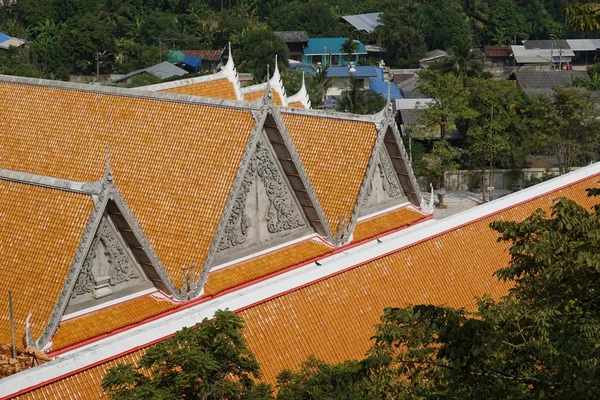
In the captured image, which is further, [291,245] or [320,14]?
[320,14]

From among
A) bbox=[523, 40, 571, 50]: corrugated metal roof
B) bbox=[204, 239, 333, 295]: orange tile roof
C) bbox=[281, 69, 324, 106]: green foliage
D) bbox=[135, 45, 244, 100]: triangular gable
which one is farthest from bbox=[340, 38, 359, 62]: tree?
bbox=[204, 239, 333, 295]: orange tile roof

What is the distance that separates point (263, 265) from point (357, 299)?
2280 mm

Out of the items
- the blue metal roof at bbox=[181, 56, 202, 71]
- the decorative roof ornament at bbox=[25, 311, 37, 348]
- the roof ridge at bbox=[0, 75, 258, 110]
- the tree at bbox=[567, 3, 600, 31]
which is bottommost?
the blue metal roof at bbox=[181, 56, 202, 71]

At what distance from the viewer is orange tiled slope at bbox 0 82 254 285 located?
692 inches

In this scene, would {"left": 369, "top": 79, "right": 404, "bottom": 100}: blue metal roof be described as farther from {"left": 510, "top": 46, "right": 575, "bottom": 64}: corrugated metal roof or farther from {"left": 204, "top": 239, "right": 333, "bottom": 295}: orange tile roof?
{"left": 204, "top": 239, "right": 333, "bottom": 295}: orange tile roof

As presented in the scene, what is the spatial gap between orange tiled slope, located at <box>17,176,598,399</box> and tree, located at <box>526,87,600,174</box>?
23.4m

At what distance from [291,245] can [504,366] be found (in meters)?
9.17

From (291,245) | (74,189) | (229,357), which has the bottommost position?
(291,245)

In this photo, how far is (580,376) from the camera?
9484 mm

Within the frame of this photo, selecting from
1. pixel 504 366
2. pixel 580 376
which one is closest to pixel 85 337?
pixel 504 366

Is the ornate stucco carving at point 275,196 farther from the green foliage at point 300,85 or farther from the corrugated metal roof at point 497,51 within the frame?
the corrugated metal roof at point 497,51

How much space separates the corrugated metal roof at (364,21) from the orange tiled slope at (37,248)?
263 feet

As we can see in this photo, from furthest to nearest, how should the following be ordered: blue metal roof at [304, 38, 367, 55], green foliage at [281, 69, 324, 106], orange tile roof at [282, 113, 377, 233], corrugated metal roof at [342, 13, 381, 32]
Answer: corrugated metal roof at [342, 13, 381, 32] → blue metal roof at [304, 38, 367, 55] → green foliage at [281, 69, 324, 106] → orange tile roof at [282, 113, 377, 233]

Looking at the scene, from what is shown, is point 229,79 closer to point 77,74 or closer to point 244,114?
point 244,114
